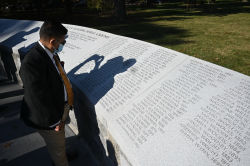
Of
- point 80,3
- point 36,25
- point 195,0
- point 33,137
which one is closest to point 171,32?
point 36,25

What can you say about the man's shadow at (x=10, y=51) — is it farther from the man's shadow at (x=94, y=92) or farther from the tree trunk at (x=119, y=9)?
the tree trunk at (x=119, y=9)

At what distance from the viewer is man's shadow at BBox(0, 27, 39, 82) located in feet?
17.4

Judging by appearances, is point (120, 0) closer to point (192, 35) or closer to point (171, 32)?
point (171, 32)

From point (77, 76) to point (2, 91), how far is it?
3096mm

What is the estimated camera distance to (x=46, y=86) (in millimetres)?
2230

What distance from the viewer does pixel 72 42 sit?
430 centimetres

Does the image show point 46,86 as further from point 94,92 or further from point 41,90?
point 94,92

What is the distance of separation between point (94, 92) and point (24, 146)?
1.66m

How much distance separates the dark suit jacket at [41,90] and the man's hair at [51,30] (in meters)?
0.16

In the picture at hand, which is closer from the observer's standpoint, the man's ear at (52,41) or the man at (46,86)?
the man at (46,86)

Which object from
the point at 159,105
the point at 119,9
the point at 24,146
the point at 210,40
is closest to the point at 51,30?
the point at 159,105

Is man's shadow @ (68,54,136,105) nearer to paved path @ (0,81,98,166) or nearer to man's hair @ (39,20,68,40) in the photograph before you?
man's hair @ (39,20,68,40)

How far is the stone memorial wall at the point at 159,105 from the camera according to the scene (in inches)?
71.4

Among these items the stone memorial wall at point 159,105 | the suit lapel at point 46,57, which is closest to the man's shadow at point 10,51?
the stone memorial wall at point 159,105
